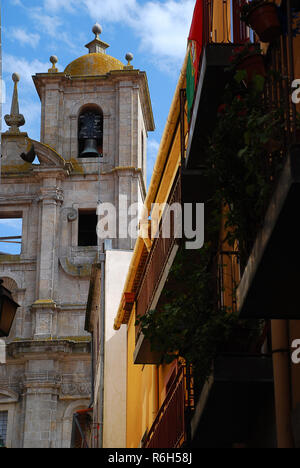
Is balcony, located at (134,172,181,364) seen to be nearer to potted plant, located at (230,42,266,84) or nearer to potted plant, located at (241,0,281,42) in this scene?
potted plant, located at (230,42,266,84)

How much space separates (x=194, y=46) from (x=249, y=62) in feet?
7.96

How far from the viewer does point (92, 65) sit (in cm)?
4244

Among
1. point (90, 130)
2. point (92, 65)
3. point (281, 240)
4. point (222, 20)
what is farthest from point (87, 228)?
point (281, 240)

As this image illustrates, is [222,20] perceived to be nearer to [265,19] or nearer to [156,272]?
[156,272]

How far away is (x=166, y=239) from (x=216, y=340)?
4.30 metres

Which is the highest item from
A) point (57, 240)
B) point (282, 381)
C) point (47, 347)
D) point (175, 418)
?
point (57, 240)

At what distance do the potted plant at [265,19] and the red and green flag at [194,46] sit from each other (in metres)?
2.16

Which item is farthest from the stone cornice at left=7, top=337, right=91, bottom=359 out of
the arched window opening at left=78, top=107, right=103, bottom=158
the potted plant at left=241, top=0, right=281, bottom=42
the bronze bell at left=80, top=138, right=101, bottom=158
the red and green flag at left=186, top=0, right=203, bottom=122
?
the potted plant at left=241, top=0, right=281, bottom=42

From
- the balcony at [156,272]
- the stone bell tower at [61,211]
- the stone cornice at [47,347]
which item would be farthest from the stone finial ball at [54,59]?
the balcony at [156,272]

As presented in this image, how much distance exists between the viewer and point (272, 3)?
301 inches

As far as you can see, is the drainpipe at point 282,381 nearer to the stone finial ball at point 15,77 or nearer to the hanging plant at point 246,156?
the hanging plant at point 246,156

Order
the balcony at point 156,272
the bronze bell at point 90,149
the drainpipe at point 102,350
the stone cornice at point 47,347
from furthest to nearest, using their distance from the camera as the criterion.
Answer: the bronze bell at point 90,149 → the stone cornice at point 47,347 → the drainpipe at point 102,350 → the balcony at point 156,272

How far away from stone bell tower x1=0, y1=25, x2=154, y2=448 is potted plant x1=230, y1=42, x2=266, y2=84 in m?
28.2

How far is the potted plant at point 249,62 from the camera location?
801 centimetres
